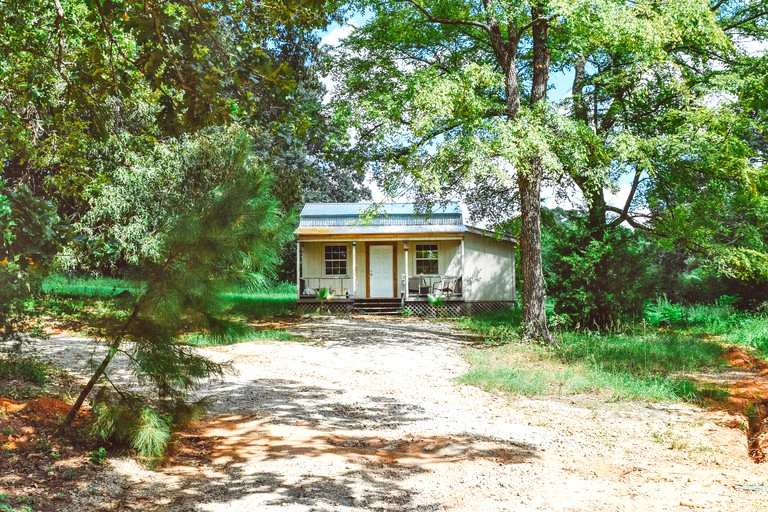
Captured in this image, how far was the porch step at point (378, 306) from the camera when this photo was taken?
69.8 feet

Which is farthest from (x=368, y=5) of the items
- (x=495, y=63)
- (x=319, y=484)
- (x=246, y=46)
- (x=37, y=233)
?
(x=319, y=484)

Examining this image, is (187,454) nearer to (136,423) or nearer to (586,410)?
(136,423)

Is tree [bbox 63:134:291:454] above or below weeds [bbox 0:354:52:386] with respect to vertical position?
above

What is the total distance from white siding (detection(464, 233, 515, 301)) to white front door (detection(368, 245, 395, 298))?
9.28 ft

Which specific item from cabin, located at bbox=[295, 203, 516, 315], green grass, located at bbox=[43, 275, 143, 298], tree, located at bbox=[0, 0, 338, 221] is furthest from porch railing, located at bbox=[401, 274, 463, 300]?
tree, located at bbox=[0, 0, 338, 221]

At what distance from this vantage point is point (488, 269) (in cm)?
2291

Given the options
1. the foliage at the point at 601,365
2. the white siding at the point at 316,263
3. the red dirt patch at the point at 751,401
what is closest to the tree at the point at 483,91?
the foliage at the point at 601,365

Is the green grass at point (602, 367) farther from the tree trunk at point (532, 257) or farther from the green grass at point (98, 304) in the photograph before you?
the green grass at point (98, 304)

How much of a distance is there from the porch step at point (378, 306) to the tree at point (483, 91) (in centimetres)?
605

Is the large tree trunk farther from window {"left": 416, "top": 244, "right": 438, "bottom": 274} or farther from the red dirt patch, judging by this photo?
window {"left": 416, "top": 244, "right": 438, "bottom": 274}

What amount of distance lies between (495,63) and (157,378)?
14.0m

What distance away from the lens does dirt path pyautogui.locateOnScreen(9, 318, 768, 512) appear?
4.08 m

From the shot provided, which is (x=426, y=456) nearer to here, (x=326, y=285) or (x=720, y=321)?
(x=720, y=321)

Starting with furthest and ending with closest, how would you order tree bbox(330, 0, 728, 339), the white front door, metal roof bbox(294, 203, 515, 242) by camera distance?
the white front door < metal roof bbox(294, 203, 515, 242) < tree bbox(330, 0, 728, 339)
